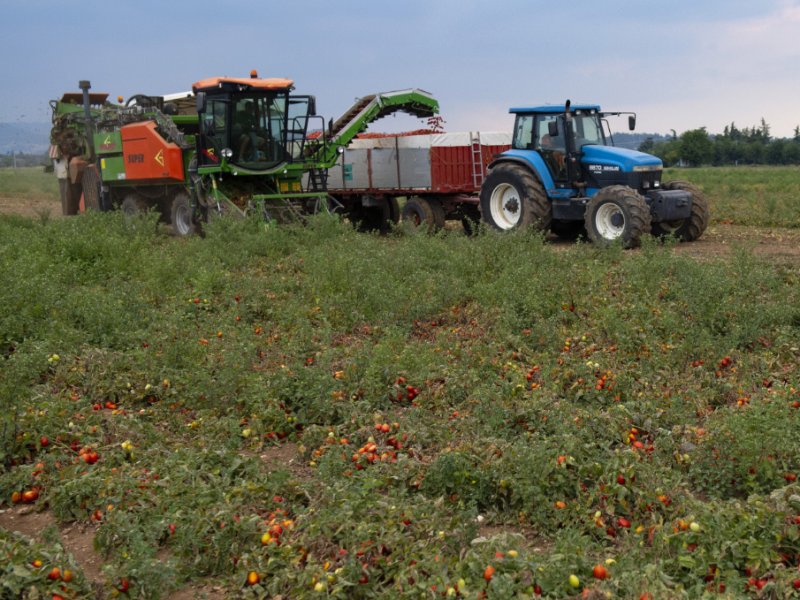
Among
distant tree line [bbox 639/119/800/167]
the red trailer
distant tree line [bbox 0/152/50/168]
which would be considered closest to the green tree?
distant tree line [bbox 639/119/800/167]

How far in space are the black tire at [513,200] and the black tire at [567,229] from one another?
1.70 ft

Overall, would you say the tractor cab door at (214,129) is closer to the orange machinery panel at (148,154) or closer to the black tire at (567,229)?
the orange machinery panel at (148,154)

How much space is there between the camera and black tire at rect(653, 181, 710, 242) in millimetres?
14031

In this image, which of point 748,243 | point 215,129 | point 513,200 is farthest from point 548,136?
point 215,129

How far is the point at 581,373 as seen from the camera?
6.81 meters

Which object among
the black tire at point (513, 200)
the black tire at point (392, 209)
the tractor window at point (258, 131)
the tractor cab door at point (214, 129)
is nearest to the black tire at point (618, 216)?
the black tire at point (513, 200)

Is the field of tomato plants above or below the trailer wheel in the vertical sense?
below

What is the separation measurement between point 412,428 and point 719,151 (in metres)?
69.2

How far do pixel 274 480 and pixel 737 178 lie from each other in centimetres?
3363

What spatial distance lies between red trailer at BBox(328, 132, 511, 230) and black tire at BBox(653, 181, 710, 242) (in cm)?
340

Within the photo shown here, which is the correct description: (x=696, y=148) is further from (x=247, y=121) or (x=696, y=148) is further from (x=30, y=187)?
(x=247, y=121)

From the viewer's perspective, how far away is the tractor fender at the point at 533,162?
14453 millimetres

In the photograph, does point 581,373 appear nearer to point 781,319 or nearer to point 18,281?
point 781,319

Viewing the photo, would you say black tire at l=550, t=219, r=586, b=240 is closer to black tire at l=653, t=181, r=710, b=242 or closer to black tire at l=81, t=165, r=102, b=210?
black tire at l=653, t=181, r=710, b=242
